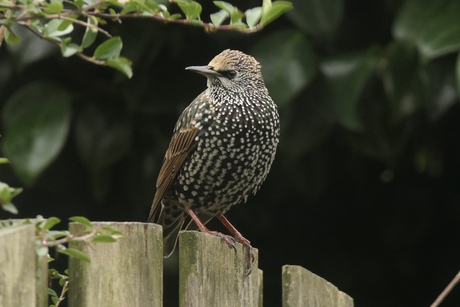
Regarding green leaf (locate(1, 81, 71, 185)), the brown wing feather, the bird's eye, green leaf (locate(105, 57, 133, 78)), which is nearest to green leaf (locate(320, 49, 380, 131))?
the bird's eye

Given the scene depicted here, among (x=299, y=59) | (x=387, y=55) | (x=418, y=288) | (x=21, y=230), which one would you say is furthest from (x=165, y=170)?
(x=21, y=230)

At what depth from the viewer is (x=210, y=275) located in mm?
2002

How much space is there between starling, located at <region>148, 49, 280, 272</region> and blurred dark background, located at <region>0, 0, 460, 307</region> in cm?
12

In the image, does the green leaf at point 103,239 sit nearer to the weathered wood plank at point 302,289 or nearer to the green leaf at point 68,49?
the green leaf at point 68,49

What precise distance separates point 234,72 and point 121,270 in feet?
6.03

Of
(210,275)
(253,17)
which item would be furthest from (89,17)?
(210,275)

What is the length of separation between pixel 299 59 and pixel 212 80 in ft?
1.30

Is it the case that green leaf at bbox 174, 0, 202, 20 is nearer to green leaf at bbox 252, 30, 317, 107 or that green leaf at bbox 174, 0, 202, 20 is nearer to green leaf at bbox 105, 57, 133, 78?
green leaf at bbox 105, 57, 133, 78

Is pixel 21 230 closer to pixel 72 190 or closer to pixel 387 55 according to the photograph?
pixel 387 55

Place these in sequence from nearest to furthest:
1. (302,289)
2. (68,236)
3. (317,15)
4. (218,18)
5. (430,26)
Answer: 1. (68,236)
2. (218,18)
3. (302,289)
4. (430,26)
5. (317,15)

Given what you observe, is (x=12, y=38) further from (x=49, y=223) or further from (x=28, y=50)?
(x=28, y=50)

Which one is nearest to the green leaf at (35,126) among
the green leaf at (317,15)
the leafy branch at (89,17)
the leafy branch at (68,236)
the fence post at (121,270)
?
the green leaf at (317,15)

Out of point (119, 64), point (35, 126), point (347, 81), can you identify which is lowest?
point (35, 126)

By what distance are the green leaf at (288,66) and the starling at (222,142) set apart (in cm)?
17
